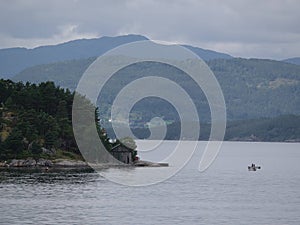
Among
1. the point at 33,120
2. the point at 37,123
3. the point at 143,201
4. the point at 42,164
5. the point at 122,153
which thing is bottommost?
the point at 143,201

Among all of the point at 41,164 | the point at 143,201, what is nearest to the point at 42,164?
the point at 41,164

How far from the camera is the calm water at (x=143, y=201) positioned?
233 ft

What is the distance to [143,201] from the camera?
87.2m

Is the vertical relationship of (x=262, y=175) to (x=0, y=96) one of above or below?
below

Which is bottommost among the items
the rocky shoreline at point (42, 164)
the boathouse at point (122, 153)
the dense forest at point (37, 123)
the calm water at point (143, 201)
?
the calm water at point (143, 201)

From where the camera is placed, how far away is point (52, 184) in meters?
104

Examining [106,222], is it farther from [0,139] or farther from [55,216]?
[0,139]

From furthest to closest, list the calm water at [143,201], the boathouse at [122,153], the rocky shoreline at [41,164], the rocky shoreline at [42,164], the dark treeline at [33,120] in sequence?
the boathouse at [122,153] → the dark treeline at [33,120] → the rocky shoreline at [41,164] → the rocky shoreline at [42,164] → the calm water at [143,201]

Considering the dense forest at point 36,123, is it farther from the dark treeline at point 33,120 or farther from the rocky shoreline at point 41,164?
the rocky shoreline at point 41,164

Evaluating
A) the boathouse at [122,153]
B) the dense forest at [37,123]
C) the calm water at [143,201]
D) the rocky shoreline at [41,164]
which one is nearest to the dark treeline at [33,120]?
the dense forest at [37,123]

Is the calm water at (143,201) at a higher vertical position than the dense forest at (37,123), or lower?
lower

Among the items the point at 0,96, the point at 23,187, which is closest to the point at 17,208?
the point at 23,187

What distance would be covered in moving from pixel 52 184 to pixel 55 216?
33.4 meters

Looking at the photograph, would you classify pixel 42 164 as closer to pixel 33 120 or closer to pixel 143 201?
pixel 33 120
